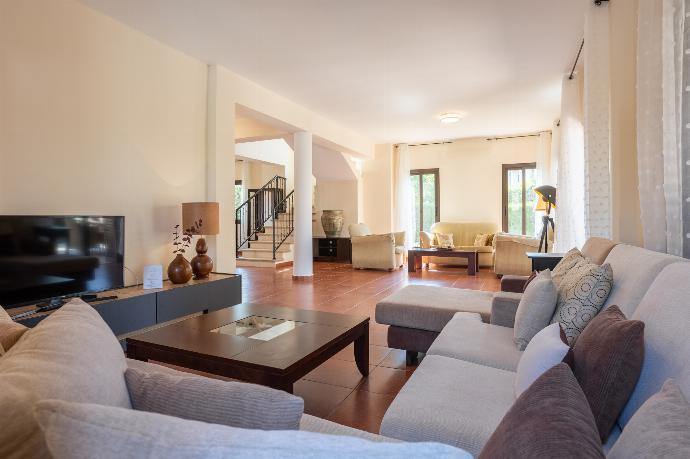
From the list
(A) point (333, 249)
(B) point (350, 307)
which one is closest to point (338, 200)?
(A) point (333, 249)

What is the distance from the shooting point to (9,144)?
301cm

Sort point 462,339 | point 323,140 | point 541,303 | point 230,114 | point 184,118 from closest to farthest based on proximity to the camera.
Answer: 1. point 541,303
2. point 462,339
3. point 184,118
4. point 230,114
5. point 323,140

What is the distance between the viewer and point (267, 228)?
10.6 metres

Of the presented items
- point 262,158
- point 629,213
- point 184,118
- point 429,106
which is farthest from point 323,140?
point 629,213

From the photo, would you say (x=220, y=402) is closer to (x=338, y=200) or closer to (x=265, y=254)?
(x=265, y=254)

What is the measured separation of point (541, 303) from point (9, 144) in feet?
12.3

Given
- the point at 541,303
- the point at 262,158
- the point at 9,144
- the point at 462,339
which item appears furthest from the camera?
the point at 262,158

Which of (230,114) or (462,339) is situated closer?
(462,339)

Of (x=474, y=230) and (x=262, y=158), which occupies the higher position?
(x=262, y=158)

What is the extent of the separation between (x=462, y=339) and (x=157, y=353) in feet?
5.50

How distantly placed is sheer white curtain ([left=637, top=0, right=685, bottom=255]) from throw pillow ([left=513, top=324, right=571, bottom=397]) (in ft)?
3.08

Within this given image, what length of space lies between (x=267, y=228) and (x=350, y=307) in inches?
245

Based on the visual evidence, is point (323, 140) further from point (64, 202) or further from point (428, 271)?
point (64, 202)

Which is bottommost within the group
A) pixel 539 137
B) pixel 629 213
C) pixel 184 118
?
pixel 629 213
